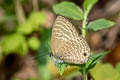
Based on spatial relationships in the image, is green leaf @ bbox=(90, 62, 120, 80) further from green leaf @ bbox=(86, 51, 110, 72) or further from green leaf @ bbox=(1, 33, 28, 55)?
green leaf @ bbox=(1, 33, 28, 55)

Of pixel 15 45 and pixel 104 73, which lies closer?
pixel 104 73

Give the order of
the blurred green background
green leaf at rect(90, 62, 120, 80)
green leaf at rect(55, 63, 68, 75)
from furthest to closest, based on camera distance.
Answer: the blurred green background → green leaf at rect(90, 62, 120, 80) → green leaf at rect(55, 63, 68, 75)

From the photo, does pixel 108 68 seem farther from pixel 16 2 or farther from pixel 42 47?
pixel 16 2

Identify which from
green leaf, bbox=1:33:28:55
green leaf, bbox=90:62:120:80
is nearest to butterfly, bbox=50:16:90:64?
green leaf, bbox=90:62:120:80

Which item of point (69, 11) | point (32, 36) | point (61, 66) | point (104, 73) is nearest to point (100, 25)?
point (69, 11)

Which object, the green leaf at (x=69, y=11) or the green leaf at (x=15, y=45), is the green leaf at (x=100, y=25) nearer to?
the green leaf at (x=69, y=11)

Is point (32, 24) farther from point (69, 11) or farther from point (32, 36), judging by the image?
point (69, 11)
